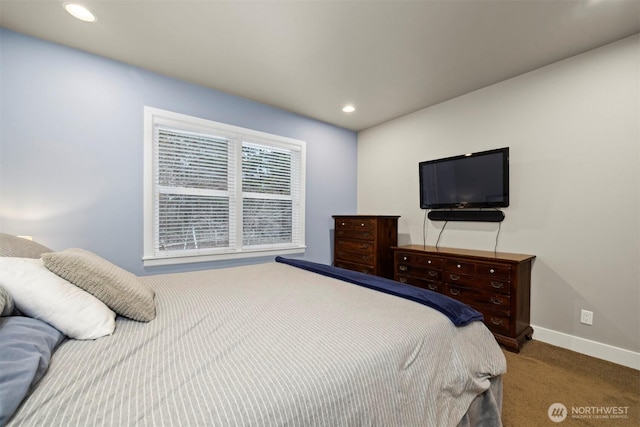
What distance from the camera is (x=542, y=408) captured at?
1.59 meters

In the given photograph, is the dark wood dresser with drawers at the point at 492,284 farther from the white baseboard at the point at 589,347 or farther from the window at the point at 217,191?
the window at the point at 217,191

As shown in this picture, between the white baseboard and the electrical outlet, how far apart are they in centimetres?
15

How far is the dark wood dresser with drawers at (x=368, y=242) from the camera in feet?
10.8

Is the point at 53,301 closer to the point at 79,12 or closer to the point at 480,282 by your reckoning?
the point at 79,12

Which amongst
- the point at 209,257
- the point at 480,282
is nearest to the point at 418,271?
the point at 480,282

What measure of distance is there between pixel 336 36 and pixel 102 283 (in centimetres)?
221

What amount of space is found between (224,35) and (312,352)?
2.34 m

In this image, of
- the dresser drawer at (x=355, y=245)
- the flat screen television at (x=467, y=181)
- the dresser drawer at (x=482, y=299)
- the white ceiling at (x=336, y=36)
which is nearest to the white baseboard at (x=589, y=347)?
the dresser drawer at (x=482, y=299)

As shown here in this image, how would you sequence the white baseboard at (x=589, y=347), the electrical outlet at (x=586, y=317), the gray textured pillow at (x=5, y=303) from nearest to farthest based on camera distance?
the gray textured pillow at (x=5, y=303), the white baseboard at (x=589, y=347), the electrical outlet at (x=586, y=317)

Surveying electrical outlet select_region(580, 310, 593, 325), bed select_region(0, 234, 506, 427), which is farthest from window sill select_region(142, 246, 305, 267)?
electrical outlet select_region(580, 310, 593, 325)

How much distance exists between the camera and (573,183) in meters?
2.30

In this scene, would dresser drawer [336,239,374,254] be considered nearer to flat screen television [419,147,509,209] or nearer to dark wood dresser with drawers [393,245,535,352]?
dark wood dresser with drawers [393,245,535,352]

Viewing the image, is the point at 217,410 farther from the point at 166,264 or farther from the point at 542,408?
the point at 166,264

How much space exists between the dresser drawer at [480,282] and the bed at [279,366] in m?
1.19
